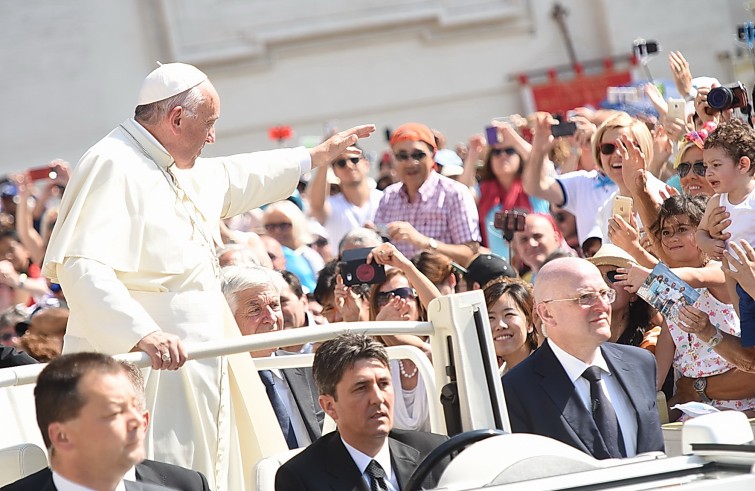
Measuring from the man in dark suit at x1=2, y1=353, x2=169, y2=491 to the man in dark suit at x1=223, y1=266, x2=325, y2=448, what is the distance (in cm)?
199

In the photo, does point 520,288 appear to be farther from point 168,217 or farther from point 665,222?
point 168,217

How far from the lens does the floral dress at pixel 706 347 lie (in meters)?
5.43

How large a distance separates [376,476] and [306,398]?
1.30m

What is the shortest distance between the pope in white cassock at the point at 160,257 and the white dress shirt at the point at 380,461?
0.70 metres

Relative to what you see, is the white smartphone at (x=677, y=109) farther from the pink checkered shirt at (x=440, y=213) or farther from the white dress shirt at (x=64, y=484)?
the white dress shirt at (x=64, y=484)

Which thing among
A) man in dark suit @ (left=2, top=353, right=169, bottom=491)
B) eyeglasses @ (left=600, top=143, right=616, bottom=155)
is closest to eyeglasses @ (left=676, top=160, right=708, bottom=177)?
eyeglasses @ (left=600, top=143, right=616, bottom=155)

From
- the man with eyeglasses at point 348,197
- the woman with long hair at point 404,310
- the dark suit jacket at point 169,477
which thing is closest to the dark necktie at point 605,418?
the woman with long hair at point 404,310

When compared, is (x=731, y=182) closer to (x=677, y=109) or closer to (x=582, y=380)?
(x=582, y=380)

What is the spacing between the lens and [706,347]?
5461 mm

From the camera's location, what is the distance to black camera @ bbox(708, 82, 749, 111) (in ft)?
19.9

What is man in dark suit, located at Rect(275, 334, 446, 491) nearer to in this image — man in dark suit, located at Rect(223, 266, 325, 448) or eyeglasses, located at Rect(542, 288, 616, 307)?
eyeglasses, located at Rect(542, 288, 616, 307)

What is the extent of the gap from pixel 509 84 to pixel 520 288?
14.2 m

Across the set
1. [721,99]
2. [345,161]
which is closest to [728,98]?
[721,99]

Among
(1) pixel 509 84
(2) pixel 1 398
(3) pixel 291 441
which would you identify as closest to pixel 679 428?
(3) pixel 291 441
